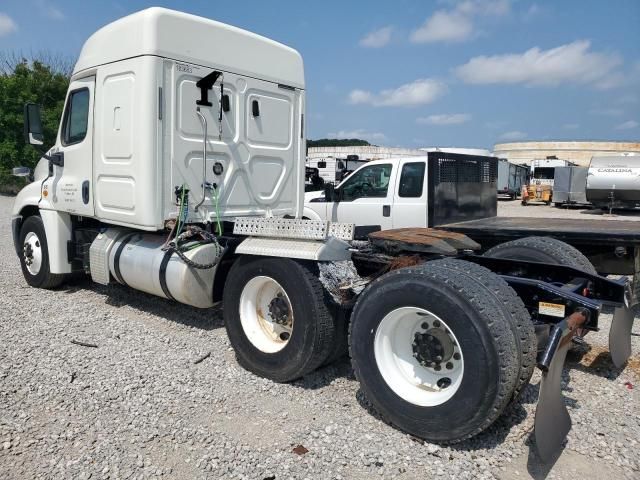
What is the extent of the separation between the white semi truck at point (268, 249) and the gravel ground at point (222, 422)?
220 mm

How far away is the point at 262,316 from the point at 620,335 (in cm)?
287

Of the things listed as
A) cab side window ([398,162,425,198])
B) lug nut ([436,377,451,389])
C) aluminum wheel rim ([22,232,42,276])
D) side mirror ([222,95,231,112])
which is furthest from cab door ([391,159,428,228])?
aluminum wheel rim ([22,232,42,276])

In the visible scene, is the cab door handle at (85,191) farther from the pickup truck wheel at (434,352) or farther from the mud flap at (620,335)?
the mud flap at (620,335)

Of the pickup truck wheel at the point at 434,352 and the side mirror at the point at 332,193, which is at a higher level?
the side mirror at the point at 332,193

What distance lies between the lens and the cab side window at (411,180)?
813 cm

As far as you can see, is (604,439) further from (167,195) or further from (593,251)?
(167,195)

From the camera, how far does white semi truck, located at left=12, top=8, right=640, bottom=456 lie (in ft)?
10.6

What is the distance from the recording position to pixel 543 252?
16.0ft

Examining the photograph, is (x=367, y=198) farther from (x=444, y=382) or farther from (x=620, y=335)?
(x=444, y=382)

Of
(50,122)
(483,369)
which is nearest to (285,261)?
(483,369)

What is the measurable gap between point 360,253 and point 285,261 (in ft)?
2.05

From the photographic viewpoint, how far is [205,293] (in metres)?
5.35

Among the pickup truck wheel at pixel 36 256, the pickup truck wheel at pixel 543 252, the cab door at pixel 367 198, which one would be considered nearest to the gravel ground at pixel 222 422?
the pickup truck wheel at pixel 543 252

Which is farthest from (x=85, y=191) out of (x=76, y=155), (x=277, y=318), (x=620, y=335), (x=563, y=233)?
(x=620, y=335)
